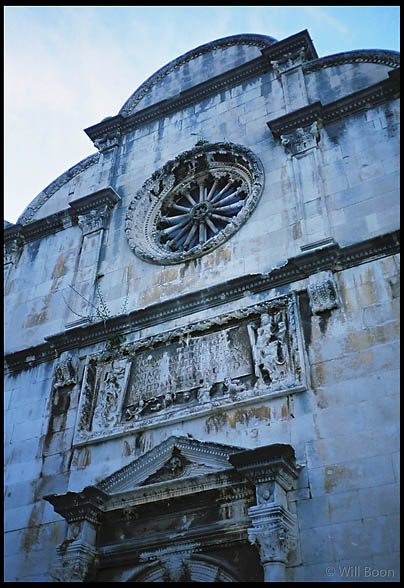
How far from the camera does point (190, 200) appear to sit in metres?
13.7

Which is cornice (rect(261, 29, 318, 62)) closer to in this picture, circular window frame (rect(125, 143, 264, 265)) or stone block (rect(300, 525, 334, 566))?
circular window frame (rect(125, 143, 264, 265))

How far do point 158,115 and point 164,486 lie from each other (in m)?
9.50

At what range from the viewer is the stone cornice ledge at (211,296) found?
1016 centimetres

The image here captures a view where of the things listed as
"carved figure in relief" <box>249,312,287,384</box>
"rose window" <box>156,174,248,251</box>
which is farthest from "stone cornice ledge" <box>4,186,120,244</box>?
"carved figure in relief" <box>249,312,287,384</box>

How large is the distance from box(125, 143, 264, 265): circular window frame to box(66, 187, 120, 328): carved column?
657 mm

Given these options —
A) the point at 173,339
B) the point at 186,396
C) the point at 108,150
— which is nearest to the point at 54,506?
the point at 186,396

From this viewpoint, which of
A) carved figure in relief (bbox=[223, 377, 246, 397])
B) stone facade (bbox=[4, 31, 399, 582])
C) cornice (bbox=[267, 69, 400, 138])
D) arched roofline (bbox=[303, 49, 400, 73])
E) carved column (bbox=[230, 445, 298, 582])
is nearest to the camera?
carved column (bbox=[230, 445, 298, 582])

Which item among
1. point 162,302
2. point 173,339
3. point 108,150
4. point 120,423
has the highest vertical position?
point 108,150

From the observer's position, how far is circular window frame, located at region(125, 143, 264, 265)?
12.1m

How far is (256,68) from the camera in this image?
14445mm

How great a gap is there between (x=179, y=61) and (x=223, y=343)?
9.12 m

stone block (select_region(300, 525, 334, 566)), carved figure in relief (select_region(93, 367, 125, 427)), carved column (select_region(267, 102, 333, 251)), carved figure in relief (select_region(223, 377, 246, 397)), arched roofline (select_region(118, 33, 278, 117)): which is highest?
arched roofline (select_region(118, 33, 278, 117))

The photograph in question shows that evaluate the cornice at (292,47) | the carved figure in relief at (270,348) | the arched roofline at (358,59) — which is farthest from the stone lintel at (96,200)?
the carved figure in relief at (270,348)

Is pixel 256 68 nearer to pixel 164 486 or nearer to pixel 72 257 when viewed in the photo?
pixel 72 257
